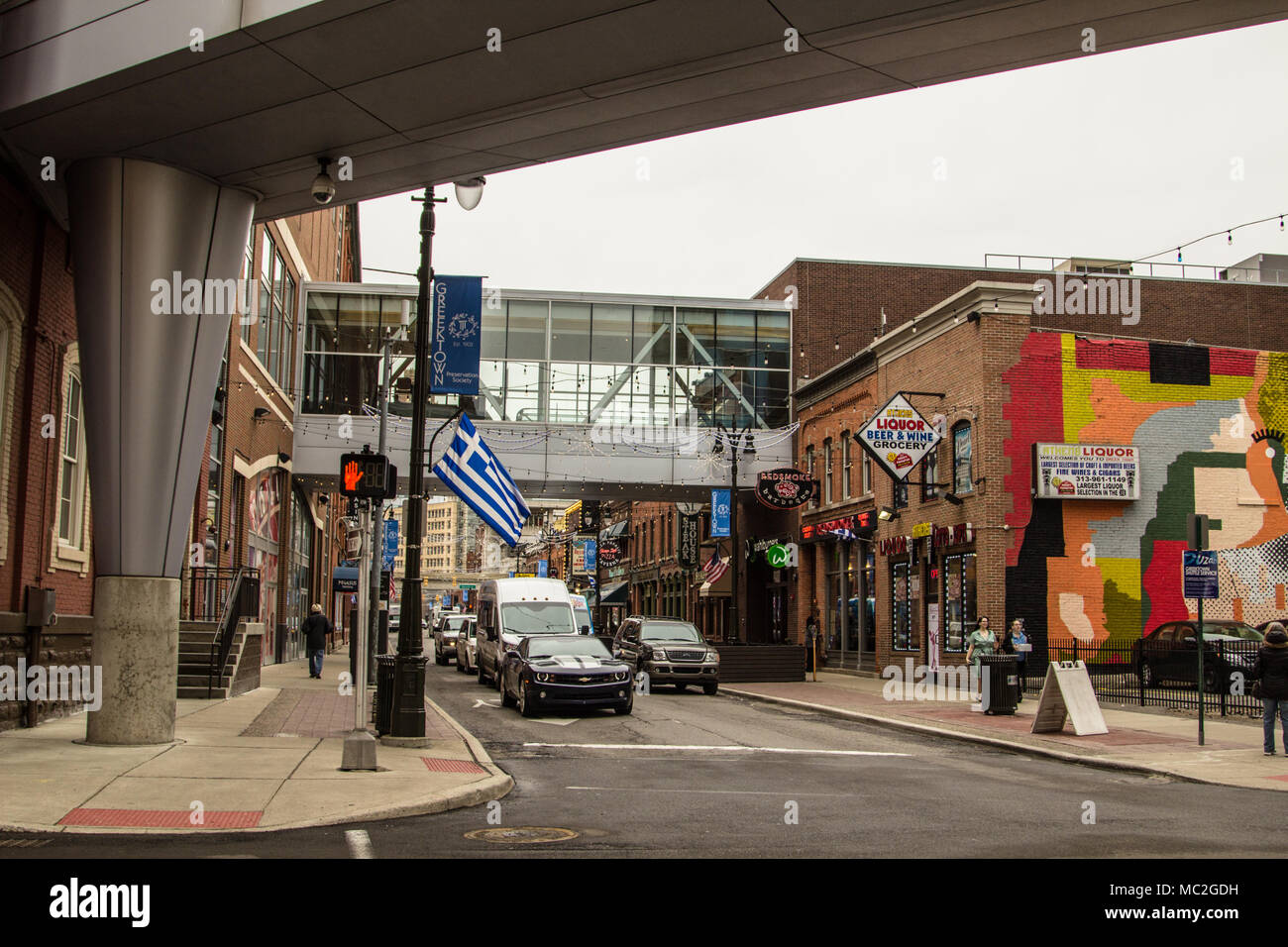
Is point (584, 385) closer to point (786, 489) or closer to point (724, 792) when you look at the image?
point (786, 489)

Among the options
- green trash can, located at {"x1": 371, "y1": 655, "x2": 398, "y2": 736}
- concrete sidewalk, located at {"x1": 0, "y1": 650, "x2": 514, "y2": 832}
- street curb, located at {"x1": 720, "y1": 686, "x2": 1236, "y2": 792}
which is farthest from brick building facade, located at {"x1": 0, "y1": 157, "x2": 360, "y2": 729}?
street curb, located at {"x1": 720, "y1": 686, "x2": 1236, "y2": 792}

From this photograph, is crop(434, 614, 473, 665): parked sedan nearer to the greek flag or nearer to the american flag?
the american flag

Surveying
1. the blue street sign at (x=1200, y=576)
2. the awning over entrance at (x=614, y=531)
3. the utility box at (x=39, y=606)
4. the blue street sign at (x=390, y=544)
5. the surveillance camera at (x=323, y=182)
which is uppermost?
the surveillance camera at (x=323, y=182)

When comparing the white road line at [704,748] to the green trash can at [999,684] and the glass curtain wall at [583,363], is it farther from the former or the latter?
the glass curtain wall at [583,363]

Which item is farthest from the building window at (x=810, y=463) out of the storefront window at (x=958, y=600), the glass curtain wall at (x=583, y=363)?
the storefront window at (x=958, y=600)

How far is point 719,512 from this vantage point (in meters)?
41.8

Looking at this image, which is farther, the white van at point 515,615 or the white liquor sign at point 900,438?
the white liquor sign at point 900,438

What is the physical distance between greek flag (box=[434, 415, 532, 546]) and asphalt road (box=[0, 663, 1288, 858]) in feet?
10.2

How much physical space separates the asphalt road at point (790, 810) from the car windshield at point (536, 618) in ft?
26.6

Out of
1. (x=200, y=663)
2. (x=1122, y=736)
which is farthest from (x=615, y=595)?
(x=1122, y=736)

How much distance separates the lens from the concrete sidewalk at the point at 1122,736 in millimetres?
14344

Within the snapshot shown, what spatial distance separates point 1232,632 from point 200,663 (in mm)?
20590
